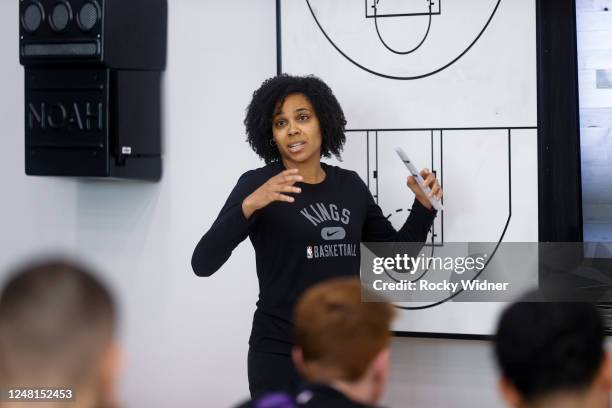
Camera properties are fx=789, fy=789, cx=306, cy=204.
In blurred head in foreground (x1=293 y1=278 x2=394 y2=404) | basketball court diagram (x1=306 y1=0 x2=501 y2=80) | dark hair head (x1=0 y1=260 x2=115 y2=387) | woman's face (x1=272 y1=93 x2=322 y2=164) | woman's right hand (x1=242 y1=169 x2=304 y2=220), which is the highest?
basketball court diagram (x1=306 y1=0 x2=501 y2=80)

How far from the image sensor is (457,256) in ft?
9.66

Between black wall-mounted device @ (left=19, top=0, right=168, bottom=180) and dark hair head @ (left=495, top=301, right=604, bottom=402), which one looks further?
black wall-mounted device @ (left=19, top=0, right=168, bottom=180)

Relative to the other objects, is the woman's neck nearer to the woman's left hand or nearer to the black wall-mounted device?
the woman's left hand

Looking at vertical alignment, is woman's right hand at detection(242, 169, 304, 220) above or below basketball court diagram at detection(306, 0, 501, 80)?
below

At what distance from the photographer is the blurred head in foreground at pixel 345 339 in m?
1.50

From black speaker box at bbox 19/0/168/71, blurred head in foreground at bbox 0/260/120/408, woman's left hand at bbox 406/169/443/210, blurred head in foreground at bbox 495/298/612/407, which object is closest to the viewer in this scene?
blurred head in foreground at bbox 0/260/120/408

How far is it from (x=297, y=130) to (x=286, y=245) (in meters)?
0.39

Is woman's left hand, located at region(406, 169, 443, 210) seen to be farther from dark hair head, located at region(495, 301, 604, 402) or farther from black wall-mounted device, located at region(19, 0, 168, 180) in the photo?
dark hair head, located at region(495, 301, 604, 402)

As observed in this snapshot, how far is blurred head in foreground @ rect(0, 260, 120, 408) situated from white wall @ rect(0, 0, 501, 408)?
6.85ft

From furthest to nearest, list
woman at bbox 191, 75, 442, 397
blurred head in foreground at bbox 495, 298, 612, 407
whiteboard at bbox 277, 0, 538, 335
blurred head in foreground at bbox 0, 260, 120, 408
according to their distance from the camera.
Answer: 1. whiteboard at bbox 277, 0, 538, 335
2. woman at bbox 191, 75, 442, 397
3. blurred head in foreground at bbox 495, 298, 612, 407
4. blurred head in foreground at bbox 0, 260, 120, 408

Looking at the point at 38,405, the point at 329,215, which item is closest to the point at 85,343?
the point at 38,405

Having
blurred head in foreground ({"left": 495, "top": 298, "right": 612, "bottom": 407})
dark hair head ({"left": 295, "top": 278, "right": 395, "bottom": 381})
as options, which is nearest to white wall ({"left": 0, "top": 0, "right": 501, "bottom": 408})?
dark hair head ({"left": 295, "top": 278, "right": 395, "bottom": 381})

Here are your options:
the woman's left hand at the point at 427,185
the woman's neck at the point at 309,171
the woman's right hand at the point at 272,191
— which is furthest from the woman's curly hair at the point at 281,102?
the woman's right hand at the point at 272,191

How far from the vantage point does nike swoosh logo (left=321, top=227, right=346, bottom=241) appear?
252 cm
